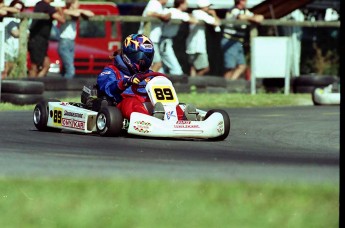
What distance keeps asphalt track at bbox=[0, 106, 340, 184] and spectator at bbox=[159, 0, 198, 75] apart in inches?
187

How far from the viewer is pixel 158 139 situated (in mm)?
11992

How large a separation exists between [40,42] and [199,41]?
3.00 metres

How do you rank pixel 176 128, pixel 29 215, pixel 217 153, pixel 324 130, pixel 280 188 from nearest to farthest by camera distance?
pixel 29 215, pixel 280 188, pixel 217 153, pixel 176 128, pixel 324 130

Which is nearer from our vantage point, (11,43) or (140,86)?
(140,86)

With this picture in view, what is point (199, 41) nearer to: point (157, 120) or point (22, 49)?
point (22, 49)

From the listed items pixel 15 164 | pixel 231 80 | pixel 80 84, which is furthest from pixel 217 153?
pixel 231 80

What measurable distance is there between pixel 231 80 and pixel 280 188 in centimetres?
1362

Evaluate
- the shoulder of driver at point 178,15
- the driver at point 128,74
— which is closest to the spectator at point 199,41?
the shoulder of driver at point 178,15

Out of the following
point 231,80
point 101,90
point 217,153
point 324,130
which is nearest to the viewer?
point 217,153

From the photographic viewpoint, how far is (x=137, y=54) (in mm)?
12391

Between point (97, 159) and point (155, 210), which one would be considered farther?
point (97, 159)

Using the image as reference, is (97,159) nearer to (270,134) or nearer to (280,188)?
(280,188)

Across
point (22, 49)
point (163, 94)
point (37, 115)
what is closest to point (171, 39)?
point (22, 49)

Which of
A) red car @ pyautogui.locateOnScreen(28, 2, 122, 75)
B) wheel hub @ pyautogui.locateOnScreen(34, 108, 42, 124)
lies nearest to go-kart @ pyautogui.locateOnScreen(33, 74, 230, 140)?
wheel hub @ pyautogui.locateOnScreen(34, 108, 42, 124)
